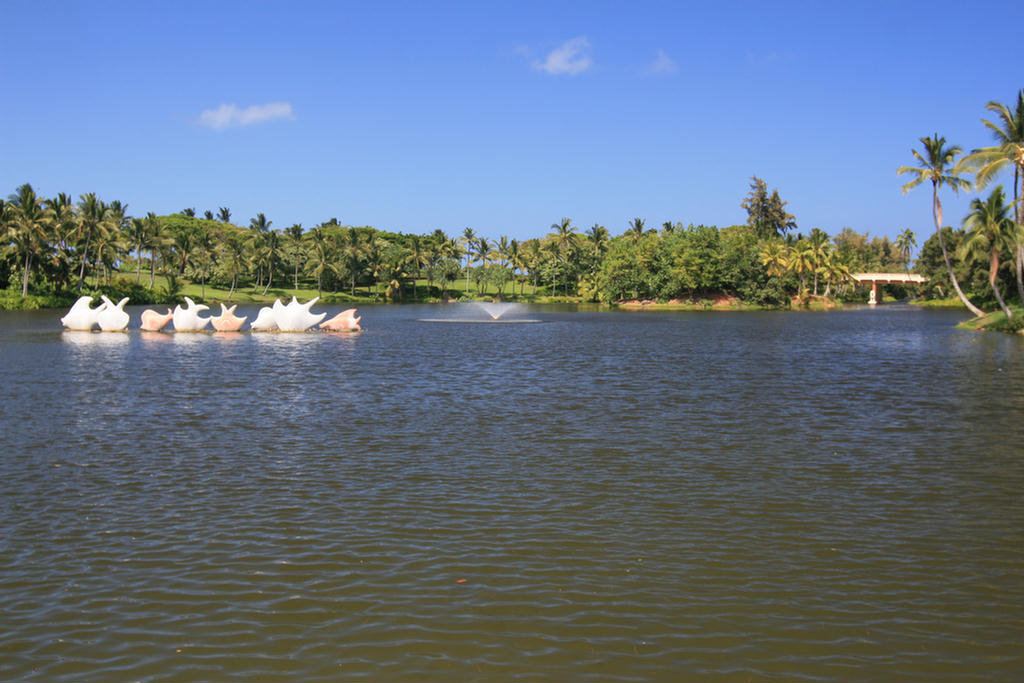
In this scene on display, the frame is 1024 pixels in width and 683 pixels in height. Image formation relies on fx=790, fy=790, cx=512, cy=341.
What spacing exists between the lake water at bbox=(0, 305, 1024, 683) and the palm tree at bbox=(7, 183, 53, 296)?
241 feet

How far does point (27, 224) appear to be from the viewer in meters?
85.0

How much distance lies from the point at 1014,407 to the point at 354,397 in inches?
761

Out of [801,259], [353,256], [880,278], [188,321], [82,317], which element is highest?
[353,256]

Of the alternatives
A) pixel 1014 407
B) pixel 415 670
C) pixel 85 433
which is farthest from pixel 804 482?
pixel 85 433

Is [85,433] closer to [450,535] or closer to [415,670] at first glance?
[450,535]

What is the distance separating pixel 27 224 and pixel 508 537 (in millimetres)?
91993

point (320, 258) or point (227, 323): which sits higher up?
point (320, 258)

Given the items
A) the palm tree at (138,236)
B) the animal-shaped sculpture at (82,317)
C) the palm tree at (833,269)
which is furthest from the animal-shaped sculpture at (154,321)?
the palm tree at (833,269)

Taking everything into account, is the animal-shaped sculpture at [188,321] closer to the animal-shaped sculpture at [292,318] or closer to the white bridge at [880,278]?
the animal-shaped sculpture at [292,318]

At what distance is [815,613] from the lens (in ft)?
27.1

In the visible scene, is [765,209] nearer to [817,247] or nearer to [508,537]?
[817,247]

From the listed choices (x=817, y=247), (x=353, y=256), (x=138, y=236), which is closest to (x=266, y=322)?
(x=138, y=236)

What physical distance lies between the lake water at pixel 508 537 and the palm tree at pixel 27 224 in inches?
2888

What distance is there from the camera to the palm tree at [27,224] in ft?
280
